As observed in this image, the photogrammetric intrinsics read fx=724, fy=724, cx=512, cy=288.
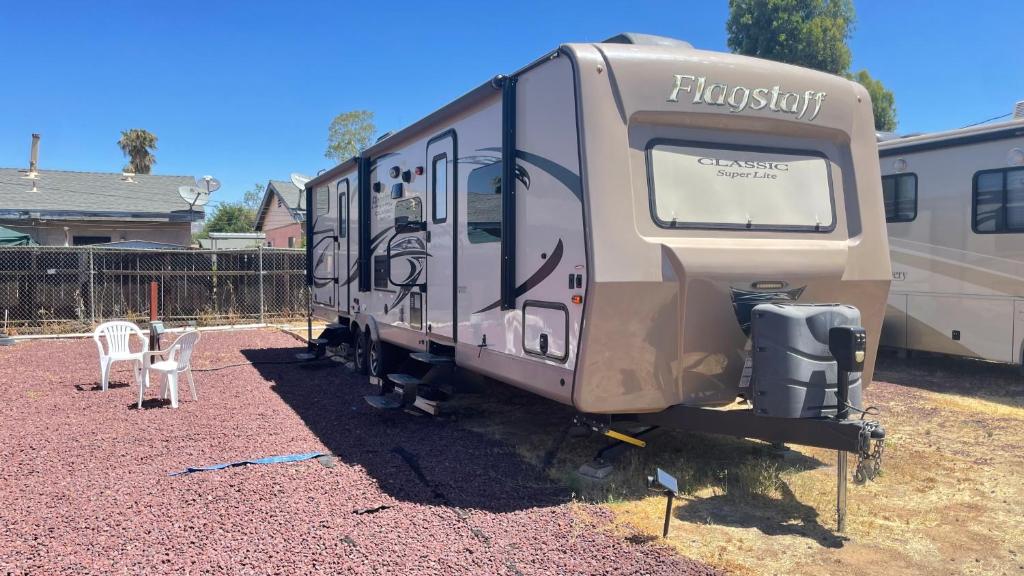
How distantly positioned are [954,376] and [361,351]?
7.68 m

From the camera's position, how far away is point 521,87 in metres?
5.07

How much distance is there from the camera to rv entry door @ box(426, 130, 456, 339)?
6211mm

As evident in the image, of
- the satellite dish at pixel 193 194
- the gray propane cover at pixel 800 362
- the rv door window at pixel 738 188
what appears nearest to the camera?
the gray propane cover at pixel 800 362

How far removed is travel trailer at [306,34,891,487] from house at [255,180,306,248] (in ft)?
76.4

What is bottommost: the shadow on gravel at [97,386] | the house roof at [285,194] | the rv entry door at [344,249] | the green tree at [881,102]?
the shadow on gravel at [97,386]

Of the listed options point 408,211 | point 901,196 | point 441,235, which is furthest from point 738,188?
point 901,196

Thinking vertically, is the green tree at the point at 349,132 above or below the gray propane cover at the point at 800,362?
above

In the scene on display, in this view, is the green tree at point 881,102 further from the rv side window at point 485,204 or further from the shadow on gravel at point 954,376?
the rv side window at point 485,204

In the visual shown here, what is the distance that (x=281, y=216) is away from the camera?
1231 inches

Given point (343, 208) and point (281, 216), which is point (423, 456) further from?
point (281, 216)

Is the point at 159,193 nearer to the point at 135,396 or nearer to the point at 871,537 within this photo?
the point at 135,396

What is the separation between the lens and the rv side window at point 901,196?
30.2ft

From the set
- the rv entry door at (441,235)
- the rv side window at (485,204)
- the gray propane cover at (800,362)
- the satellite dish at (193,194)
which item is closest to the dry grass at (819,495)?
the gray propane cover at (800,362)

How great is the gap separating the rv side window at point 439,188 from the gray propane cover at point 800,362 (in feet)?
10.3
